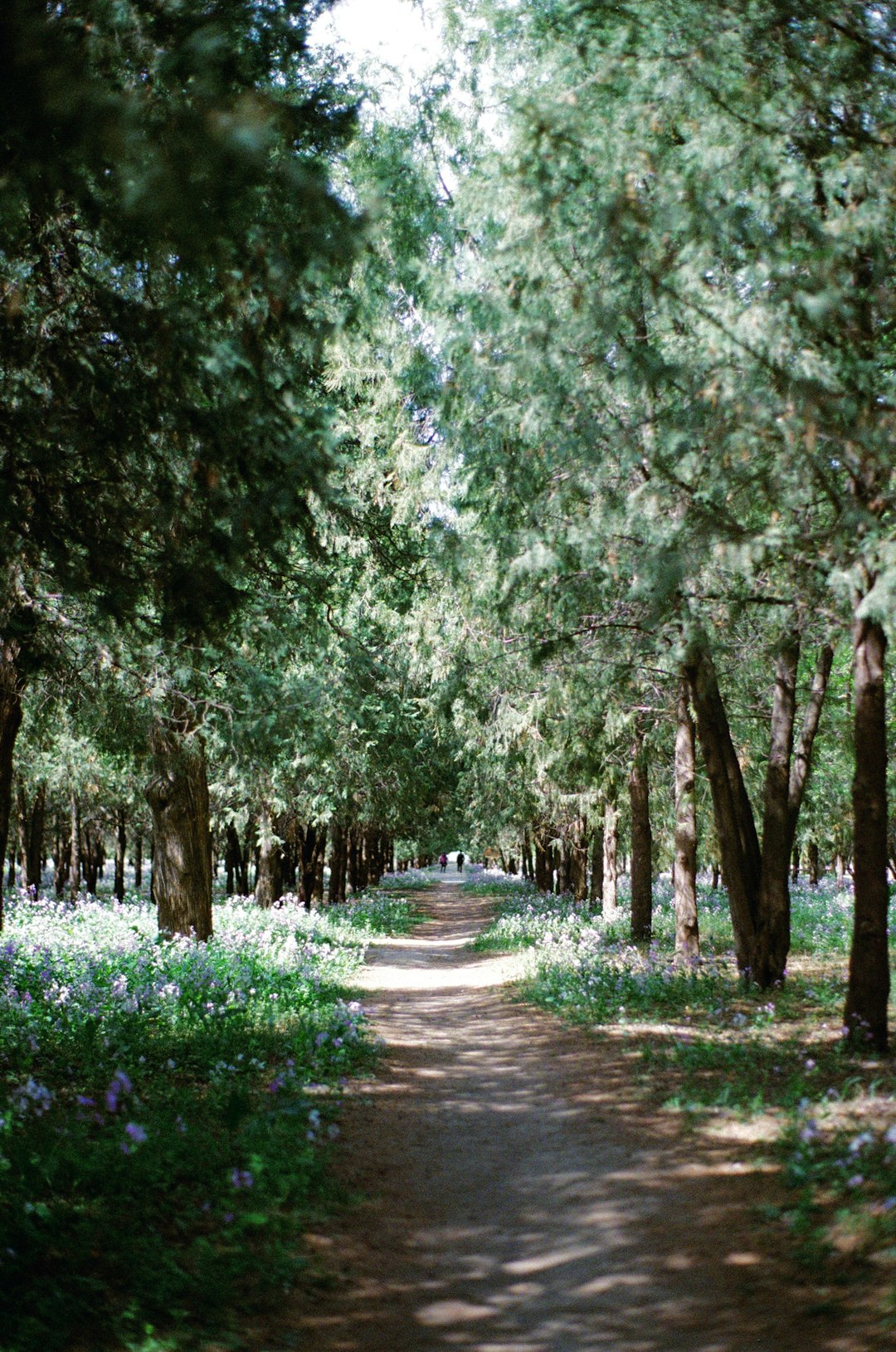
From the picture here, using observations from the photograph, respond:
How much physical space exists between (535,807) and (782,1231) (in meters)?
17.3

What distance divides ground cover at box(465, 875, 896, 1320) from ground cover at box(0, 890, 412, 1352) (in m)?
2.30

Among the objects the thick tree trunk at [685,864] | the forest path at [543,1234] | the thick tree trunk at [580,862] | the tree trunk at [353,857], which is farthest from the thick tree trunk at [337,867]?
the forest path at [543,1234]

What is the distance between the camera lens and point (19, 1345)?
3.45 meters

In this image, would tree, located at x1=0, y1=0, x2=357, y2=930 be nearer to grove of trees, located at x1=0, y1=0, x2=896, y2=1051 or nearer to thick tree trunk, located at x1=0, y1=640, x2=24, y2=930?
grove of trees, located at x1=0, y1=0, x2=896, y2=1051

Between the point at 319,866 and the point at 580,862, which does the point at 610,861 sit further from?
the point at 319,866

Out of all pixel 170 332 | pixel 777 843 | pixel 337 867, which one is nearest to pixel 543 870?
pixel 337 867

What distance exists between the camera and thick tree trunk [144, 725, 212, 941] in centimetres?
1306

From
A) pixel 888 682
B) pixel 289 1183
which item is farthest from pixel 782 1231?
pixel 888 682

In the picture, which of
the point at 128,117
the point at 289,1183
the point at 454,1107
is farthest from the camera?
the point at 454,1107

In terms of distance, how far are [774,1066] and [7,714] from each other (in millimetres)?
7637

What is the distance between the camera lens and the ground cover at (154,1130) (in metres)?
4.00

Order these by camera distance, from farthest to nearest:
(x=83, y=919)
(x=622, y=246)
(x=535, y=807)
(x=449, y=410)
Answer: (x=535, y=807) → (x=83, y=919) → (x=449, y=410) → (x=622, y=246)

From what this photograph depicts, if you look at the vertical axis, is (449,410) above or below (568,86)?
below

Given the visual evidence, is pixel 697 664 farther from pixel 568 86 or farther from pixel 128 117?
A: pixel 128 117
